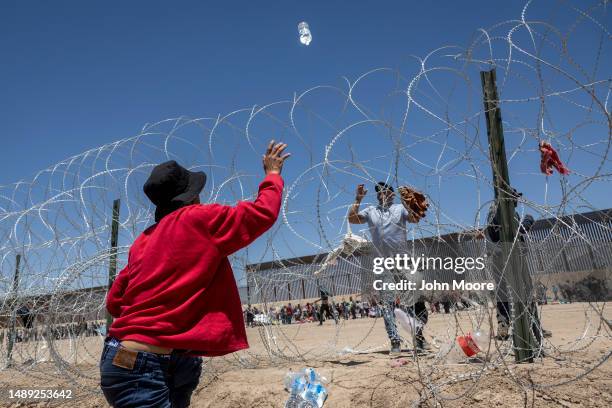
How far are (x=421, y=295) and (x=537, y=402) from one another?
203 centimetres

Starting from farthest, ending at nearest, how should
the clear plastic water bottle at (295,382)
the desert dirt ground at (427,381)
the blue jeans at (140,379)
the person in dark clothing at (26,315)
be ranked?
the person in dark clothing at (26,315) < the clear plastic water bottle at (295,382) < the desert dirt ground at (427,381) < the blue jeans at (140,379)

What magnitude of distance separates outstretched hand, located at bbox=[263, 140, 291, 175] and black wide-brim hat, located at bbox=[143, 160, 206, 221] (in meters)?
0.30

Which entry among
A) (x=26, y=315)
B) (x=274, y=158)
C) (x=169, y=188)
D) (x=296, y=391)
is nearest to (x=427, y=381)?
(x=296, y=391)

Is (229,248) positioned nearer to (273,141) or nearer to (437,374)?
(273,141)

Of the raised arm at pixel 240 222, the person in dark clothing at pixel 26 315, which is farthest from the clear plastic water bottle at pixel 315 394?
the person in dark clothing at pixel 26 315

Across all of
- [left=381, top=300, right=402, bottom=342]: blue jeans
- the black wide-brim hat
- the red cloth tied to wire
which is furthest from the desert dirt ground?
the black wide-brim hat

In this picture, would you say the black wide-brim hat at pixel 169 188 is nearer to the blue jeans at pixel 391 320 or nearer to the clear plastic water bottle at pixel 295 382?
the clear plastic water bottle at pixel 295 382

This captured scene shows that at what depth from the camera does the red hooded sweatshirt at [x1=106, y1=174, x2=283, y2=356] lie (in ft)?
5.59

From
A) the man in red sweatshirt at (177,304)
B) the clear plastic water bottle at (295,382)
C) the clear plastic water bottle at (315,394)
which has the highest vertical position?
the man in red sweatshirt at (177,304)

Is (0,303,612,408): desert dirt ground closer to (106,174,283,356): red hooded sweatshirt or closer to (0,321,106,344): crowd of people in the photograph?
(0,321,106,344): crowd of people

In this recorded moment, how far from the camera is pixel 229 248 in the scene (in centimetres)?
181

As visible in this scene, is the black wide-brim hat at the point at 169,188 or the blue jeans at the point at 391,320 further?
the blue jeans at the point at 391,320

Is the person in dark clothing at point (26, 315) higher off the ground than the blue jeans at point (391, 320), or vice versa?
the person in dark clothing at point (26, 315)

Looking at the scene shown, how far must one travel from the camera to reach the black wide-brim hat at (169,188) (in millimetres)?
1932
